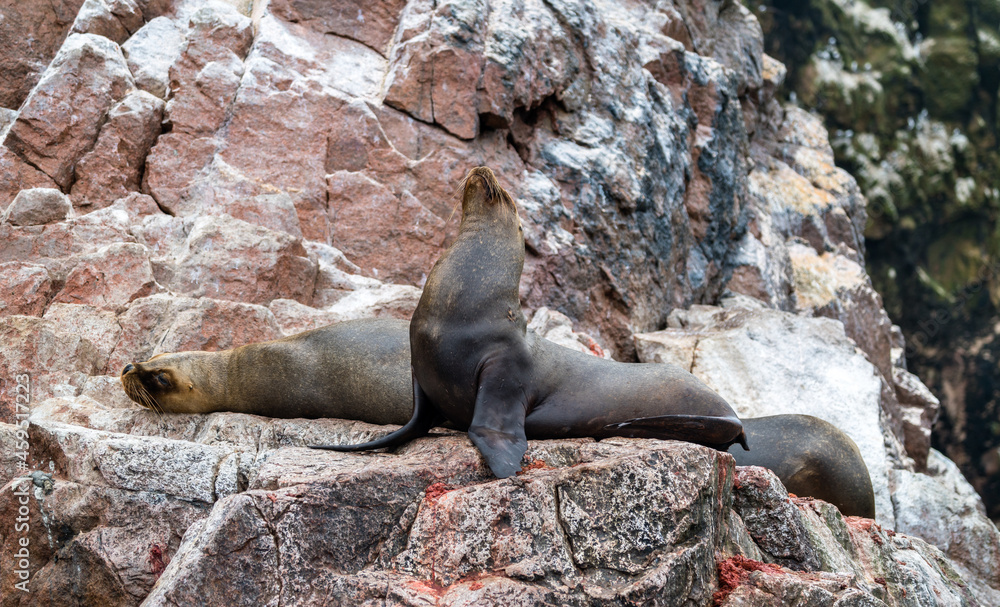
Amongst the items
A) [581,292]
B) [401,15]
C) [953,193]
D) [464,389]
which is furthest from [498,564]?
[953,193]

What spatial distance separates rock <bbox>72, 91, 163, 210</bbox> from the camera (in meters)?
6.61

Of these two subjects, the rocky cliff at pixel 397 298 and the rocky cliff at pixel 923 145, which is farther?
the rocky cliff at pixel 923 145

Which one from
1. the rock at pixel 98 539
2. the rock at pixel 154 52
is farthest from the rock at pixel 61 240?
the rock at pixel 98 539

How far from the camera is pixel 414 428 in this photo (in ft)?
12.4

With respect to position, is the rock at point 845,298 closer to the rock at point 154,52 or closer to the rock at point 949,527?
the rock at point 949,527

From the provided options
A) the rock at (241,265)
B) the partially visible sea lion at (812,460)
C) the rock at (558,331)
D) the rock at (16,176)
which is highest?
the partially visible sea lion at (812,460)

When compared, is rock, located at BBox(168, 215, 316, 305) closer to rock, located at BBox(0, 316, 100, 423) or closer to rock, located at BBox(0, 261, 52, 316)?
rock, located at BBox(0, 261, 52, 316)

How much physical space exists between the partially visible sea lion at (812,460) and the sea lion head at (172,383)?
10.8ft

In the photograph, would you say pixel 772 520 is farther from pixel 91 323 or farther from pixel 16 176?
pixel 16 176

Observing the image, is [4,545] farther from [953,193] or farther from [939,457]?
[953,193]

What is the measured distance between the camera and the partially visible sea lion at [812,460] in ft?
16.6

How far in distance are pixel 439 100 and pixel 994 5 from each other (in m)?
17.9

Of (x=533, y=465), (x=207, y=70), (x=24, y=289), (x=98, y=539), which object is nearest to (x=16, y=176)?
(x=24, y=289)

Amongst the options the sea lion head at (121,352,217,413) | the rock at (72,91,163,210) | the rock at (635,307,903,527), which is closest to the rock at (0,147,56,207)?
the rock at (72,91,163,210)
